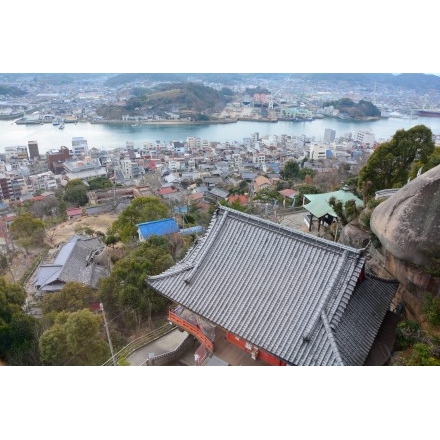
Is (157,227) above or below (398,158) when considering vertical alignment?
below

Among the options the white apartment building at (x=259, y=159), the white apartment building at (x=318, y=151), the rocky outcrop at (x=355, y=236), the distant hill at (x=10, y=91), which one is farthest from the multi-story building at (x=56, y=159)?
the distant hill at (x=10, y=91)

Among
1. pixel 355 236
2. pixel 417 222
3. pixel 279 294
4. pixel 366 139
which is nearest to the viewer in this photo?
pixel 279 294

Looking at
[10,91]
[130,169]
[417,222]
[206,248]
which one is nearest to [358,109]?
[130,169]

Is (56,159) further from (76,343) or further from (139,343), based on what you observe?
(139,343)

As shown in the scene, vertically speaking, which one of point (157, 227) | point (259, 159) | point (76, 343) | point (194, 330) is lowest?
point (259, 159)

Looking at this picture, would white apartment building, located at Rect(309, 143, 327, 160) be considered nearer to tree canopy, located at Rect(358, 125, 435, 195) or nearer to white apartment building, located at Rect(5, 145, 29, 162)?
tree canopy, located at Rect(358, 125, 435, 195)

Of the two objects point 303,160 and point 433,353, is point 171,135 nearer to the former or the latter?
point 303,160
